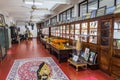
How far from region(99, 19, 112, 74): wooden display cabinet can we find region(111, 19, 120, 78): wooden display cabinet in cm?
21

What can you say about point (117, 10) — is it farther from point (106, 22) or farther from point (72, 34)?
point (72, 34)

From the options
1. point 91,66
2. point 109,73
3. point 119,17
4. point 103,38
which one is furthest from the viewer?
point 91,66

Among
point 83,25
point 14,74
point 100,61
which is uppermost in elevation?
point 83,25

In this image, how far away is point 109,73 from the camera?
476cm

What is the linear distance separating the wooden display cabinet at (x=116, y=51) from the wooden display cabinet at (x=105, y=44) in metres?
0.21

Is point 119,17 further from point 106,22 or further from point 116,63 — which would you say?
point 116,63

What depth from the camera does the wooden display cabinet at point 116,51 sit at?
4340 millimetres

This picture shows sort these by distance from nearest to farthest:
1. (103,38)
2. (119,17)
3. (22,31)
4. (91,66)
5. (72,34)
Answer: (119,17), (103,38), (91,66), (72,34), (22,31)

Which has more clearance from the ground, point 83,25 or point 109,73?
point 83,25

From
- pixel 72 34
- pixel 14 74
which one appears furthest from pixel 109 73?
pixel 72 34

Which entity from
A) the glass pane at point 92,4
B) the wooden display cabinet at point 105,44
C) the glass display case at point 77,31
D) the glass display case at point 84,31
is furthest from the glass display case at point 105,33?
the glass display case at point 77,31

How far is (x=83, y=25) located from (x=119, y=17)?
2.55 m

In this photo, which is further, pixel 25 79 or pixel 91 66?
pixel 91 66

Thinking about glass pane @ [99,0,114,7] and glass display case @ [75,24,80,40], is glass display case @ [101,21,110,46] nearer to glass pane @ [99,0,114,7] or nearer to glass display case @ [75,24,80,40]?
glass pane @ [99,0,114,7]
